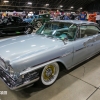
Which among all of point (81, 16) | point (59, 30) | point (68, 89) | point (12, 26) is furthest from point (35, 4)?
point (68, 89)

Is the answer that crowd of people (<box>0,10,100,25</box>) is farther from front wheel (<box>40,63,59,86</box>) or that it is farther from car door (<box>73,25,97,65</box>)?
front wheel (<box>40,63,59,86</box>)

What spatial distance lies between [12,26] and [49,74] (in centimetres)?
630

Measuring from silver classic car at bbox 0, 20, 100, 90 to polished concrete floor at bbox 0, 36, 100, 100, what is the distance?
21cm

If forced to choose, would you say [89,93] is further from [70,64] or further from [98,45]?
[98,45]

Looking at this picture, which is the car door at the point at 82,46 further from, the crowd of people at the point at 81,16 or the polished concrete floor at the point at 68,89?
the crowd of people at the point at 81,16

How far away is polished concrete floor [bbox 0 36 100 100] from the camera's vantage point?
2.21m

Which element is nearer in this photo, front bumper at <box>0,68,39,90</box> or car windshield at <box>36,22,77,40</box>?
front bumper at <box>0,68,39,90</box>

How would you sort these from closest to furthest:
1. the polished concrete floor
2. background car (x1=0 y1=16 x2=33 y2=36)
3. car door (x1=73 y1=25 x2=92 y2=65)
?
the polished concrete floor
car door (x1=73 y1=25 x2=92 y2=65)
background car (x1=0 y1=16 x2=33 y2=36)

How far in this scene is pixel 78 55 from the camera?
9.50 feet

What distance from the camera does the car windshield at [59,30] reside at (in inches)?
112

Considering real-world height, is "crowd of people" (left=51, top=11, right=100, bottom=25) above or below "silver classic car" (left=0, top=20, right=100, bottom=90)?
above

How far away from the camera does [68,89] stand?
244 centimetres

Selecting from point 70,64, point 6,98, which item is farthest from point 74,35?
point 6,98

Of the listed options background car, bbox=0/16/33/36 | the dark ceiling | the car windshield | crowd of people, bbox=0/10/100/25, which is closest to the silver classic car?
the car windshield
